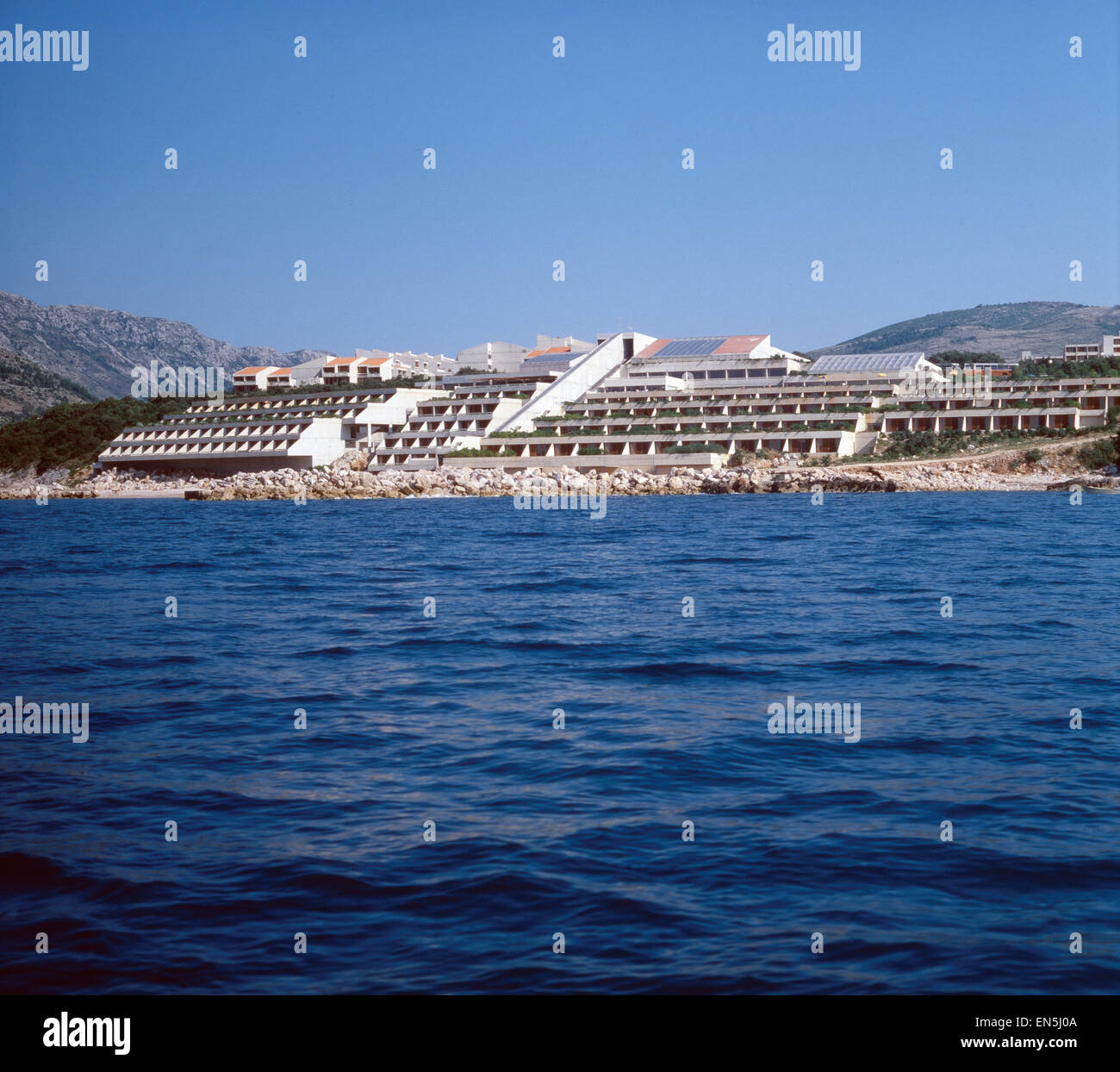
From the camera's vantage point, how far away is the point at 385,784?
8156 millimetres

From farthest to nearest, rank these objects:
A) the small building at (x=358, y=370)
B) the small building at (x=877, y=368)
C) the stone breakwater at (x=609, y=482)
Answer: the small building at (x=358, y=370) → the small building at (x=877, y=368) → the stone breakwater at (x=609, y=482)

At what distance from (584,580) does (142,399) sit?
4617 inches

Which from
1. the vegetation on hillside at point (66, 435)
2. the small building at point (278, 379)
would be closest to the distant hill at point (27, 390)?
the small building at point (278, 379)

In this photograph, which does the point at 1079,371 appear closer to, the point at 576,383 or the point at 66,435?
the point at 576,383

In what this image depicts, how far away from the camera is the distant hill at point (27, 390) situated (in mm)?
163500
